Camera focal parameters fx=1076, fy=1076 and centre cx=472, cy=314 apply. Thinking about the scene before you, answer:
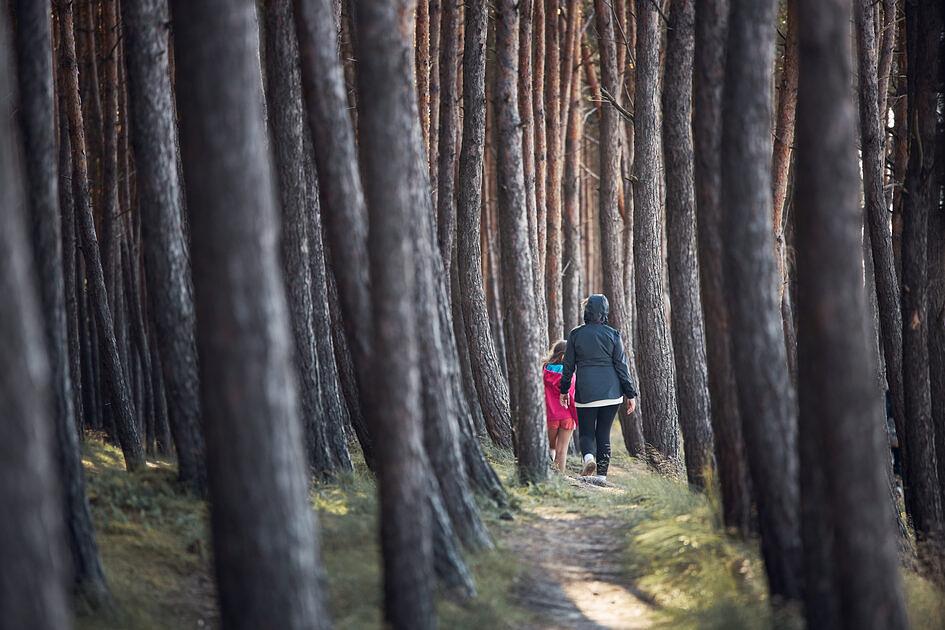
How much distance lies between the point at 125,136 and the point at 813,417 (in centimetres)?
1753

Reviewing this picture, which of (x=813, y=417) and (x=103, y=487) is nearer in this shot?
(x=813, y=417)

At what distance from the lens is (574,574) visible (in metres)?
7.79

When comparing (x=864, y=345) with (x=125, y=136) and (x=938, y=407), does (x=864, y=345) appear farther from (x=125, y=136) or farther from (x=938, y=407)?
(x=125, y=136)

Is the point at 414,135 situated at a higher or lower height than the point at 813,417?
higher

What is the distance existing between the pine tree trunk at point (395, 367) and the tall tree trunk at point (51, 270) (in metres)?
2.17

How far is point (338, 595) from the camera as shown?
22.0 feet

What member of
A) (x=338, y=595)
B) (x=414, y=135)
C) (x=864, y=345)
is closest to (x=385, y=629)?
(x=338, y=595)

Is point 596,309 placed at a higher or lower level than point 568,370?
higher

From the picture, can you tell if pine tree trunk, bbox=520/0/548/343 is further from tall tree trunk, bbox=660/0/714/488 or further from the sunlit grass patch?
the sunlit grass patch

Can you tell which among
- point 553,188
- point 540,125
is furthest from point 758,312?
point 553,188

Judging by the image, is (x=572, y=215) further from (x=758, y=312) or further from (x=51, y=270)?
(x=51, y=270)

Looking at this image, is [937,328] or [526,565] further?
[937,328]

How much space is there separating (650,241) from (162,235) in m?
6.75

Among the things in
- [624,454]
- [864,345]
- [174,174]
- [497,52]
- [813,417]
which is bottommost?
[624,454]
